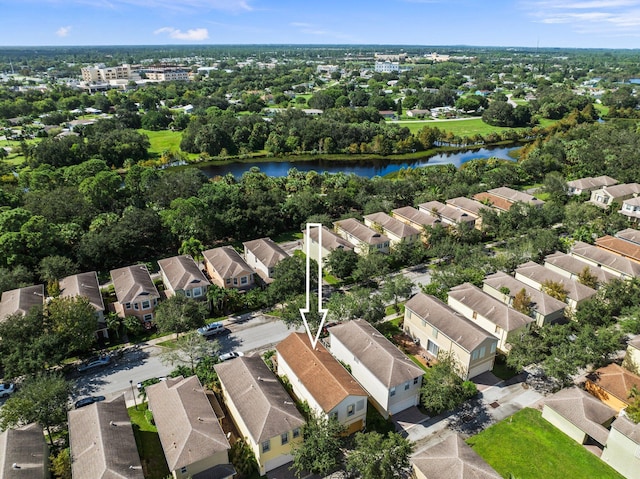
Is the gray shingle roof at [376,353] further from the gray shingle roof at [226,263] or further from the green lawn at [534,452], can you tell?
the gray shingle roof at [226,263]

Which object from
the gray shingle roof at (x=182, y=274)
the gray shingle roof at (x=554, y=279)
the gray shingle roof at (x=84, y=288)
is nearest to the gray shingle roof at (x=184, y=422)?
the gray shingle roof at (x=182, y=274)

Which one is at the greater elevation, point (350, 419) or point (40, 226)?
point (40, 226)

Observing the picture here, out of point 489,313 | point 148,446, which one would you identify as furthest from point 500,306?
point 148,446

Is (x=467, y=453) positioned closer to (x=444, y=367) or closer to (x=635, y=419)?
(x=444, y=367)

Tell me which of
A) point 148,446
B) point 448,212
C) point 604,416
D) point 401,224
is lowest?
Result: point 148,446

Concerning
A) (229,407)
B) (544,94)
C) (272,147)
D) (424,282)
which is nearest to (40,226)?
(229,407)

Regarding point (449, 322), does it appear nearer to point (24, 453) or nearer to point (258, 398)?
Answer: point (258, 398)
